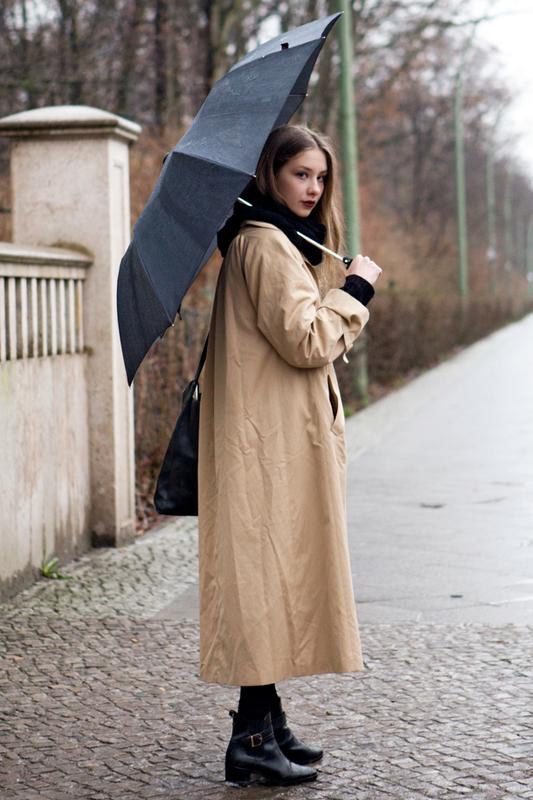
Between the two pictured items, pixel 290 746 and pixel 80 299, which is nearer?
pixel 290 746

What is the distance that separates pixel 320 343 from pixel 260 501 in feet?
1.49

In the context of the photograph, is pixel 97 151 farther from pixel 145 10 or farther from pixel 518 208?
pixel 518 208

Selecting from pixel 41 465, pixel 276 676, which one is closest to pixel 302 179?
pixel 276 676

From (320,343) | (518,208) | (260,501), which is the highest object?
(518,208)

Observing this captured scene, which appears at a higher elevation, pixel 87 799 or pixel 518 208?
pixel 518 208

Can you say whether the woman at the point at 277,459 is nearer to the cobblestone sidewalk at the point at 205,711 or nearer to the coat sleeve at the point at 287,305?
the coat sleeve at the point at 287,305

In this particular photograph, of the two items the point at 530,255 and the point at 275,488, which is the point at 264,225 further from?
the point at 530,255

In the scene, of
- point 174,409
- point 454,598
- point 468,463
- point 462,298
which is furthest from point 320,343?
point 462,298

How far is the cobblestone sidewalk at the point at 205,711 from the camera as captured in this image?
12.3ft

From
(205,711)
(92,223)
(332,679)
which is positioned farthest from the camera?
(92,223)

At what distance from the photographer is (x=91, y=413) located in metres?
7.25

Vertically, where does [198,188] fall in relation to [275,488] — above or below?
above

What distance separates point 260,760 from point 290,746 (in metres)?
0.17

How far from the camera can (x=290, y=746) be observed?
3.89m
